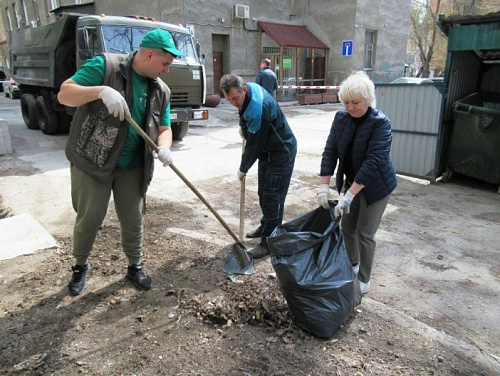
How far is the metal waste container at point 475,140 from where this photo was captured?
18.1ft

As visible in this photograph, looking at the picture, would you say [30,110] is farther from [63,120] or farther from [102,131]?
[102,131]

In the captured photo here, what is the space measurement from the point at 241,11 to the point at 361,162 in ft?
52.7

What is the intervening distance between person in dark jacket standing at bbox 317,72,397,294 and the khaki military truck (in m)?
4.84

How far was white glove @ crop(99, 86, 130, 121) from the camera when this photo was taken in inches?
93.0

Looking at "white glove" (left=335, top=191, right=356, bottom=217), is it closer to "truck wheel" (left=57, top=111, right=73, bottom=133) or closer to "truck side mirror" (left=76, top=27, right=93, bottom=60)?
"truck side mirror" (left=76, top=27, right=93, bottom=60)

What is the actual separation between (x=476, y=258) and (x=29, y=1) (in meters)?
30.6

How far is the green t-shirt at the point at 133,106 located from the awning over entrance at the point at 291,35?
1606cm

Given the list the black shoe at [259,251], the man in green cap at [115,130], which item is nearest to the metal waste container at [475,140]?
the black shoe at [259,251]

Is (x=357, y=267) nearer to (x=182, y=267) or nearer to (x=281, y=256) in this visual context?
(x=281, y=256)

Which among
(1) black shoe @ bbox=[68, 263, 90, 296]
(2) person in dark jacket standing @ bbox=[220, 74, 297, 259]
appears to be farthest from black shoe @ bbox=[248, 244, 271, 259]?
(1) black shoe @ bbox=[68, 263, 90, 296]

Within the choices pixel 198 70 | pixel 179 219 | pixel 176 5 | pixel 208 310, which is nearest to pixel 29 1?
pixel 176 5

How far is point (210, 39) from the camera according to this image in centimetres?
1636

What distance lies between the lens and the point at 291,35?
18922mm

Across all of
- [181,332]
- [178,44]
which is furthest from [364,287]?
[178,44]
